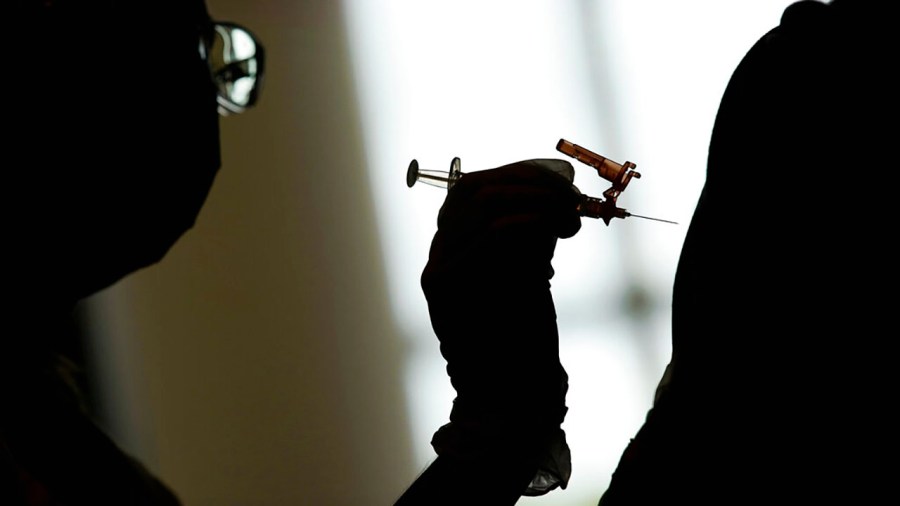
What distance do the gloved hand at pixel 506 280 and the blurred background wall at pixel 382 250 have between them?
789mm

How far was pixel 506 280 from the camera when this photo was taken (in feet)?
2.63

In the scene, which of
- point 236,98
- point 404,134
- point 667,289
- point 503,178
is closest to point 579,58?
point 404,134

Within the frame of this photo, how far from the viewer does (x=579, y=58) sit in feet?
5.51

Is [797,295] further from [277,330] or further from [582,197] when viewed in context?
[277,330]

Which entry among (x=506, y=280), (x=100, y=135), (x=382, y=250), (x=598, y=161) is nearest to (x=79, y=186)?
(x=100, y=135)

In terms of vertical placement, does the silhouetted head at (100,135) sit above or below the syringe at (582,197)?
above

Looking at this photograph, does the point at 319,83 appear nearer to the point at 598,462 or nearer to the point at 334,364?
the point at 334,364

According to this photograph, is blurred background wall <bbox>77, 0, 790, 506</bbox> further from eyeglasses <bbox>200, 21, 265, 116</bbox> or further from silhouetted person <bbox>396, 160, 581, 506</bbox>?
eyeglasses <bbox>200, 21, 265, 116</bbox>

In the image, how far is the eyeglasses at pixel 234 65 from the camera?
1.79ft

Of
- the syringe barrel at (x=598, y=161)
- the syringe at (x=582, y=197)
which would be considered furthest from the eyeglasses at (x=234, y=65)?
the syringe barrel at (x=598, y=161)

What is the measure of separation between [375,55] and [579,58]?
0.39 meters

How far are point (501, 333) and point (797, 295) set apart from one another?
1.04 ft

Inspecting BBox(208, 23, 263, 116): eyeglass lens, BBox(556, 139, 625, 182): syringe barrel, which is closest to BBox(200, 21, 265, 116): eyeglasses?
BBox(208, 23, 263, 116): eyeglass lens

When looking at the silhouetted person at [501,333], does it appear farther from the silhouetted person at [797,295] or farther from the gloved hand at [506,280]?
the silhouetted person at [797,295]
